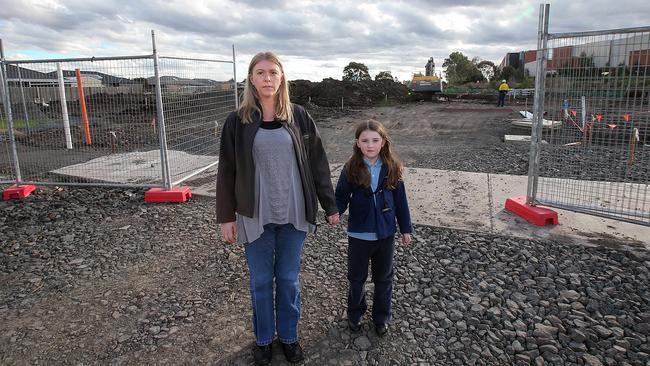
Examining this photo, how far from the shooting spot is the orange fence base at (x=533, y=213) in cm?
539

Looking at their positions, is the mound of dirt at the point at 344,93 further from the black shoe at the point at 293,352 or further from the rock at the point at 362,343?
the black shoe at the point at 293,352

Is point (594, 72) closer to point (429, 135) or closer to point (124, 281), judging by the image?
point (124, 281)

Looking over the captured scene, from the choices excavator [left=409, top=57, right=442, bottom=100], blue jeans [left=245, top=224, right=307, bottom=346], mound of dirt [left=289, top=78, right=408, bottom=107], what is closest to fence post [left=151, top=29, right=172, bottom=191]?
blue jeans [left=245, top=224, right=307, bottom=346]

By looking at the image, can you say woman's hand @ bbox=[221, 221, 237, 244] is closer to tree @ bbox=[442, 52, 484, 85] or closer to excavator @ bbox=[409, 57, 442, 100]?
excavator @ bbox=[409, 57, 442, 100]

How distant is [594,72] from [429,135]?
1098cm

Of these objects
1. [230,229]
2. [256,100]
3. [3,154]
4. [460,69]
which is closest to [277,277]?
[230,229]

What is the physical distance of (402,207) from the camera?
10.7ft

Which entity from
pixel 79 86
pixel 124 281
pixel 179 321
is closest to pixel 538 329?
pixel 179 321

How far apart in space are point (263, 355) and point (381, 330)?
2.91ft

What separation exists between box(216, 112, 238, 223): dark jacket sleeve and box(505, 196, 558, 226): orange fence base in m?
4.03

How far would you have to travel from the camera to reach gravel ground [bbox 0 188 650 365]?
3164 mm

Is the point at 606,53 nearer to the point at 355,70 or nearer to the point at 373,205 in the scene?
the point at 373,205

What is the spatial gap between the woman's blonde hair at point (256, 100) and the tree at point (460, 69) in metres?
60.7

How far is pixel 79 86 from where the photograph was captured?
8922 millimetres
